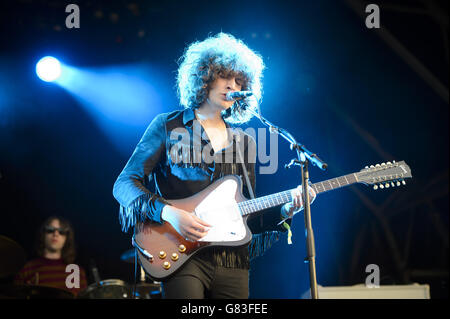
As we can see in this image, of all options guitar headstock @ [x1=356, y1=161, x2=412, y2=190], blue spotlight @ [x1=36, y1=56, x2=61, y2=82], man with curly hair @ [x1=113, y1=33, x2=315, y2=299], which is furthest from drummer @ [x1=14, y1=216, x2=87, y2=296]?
guitar headstock @ [x1=356, y1=161, x2=412, y2=190]

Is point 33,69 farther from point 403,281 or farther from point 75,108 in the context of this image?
point 403,281

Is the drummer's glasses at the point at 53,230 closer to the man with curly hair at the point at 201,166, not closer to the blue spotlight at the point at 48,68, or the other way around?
the blue spotlight at the point at 48,68

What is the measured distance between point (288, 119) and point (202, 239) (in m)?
3.54

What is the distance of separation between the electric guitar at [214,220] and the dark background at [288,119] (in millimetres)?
2478

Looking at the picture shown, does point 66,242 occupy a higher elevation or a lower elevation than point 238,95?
lower

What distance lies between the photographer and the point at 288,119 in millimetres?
5770

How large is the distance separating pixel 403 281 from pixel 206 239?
14.8 feet

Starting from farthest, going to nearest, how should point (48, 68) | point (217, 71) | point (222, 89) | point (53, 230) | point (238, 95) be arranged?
point (53, 230) → point (48, 68) → point (217, 71) → point (222, 89) → point (238, 95)

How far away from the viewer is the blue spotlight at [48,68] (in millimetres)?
5117

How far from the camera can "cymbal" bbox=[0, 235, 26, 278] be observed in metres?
4.14

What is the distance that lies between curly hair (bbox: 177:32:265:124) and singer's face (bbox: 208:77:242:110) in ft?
0.11

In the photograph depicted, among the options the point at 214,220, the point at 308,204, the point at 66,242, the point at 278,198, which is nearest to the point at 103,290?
the point at 66,242

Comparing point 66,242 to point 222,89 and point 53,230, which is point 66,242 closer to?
point 53,230

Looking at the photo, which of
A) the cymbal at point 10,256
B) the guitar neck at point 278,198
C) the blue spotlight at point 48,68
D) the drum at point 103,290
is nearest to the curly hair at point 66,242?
the drum at point 103,290
